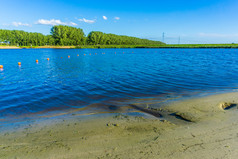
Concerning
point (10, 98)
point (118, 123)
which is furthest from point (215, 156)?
point (10, 98)

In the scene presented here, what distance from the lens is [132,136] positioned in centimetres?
616

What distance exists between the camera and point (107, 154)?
4996mm

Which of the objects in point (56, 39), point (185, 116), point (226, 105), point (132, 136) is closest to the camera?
point (132, 136)

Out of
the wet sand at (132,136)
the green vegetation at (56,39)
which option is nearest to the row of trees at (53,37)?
the green vegetation at (56,39)

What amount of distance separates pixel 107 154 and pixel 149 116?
3968mm

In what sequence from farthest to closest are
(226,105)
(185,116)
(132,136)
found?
1. (226,105)
2. (185,116)
3. (132,136)

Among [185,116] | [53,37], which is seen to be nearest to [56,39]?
[53,37]

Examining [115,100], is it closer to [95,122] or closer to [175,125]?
[95,122]

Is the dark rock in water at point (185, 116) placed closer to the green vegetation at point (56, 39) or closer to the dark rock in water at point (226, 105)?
the dark rock in water at point (226, 105)

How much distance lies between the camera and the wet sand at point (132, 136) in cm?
507

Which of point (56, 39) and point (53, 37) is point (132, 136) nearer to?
point (56, 39)

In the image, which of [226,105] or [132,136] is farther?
[226,105]

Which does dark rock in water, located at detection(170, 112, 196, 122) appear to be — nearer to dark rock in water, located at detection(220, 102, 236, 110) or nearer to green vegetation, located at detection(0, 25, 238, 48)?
dark rock in water, located at detection(220, 102, 236, 110)

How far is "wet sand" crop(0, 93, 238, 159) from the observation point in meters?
5.07
